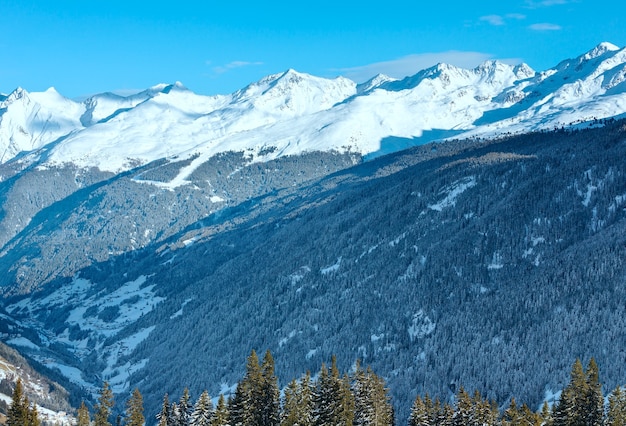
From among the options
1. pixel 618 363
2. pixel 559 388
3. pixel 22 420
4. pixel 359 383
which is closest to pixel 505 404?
pixel 559 388

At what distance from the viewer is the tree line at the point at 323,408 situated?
315 feet

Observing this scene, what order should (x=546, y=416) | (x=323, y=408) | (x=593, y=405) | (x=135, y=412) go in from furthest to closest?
(x=546, y=416) < (x=593, y=405) < (x=135, y=412) < (x=323, y=408)

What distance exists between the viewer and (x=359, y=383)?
10256 centimetres

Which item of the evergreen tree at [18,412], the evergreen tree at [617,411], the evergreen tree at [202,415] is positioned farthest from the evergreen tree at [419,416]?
the evergreen tree at [18,412]

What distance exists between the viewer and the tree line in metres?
96.0

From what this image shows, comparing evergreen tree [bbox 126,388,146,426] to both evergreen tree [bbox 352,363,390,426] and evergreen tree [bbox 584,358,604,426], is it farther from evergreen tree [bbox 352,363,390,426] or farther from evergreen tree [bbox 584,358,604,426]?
evergreen tree [bbox 584,358,604,426]

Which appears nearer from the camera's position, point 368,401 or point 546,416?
point 368,401

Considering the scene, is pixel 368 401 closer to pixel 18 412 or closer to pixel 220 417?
pixel 220 417

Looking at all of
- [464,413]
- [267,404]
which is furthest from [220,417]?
[464,413]

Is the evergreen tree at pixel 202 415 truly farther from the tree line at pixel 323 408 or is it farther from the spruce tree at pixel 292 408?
the spruce tree at pixel 292 408

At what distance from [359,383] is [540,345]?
11143 cm

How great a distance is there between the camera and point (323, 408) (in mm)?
95688

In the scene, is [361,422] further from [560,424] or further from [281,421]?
[560,424]

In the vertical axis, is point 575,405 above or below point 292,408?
below
